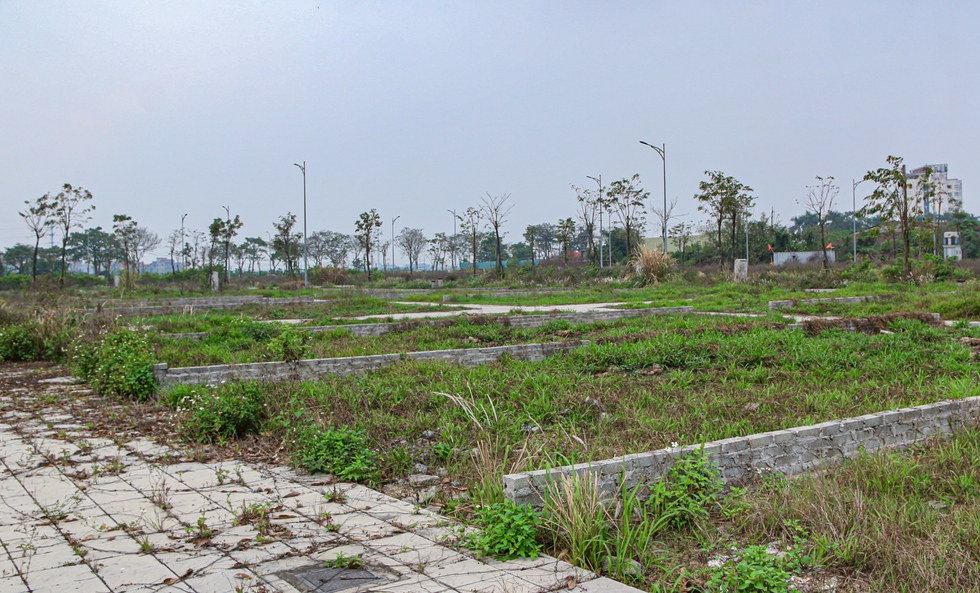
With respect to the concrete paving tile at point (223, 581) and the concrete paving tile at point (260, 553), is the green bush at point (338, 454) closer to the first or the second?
the concrete paving tile at point (260, 553)

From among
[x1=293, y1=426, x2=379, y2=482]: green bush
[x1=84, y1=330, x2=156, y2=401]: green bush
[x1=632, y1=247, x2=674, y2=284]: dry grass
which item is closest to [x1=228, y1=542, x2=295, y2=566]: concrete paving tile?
[x1=293, y1=426, x2=379, y2=482]: green bush

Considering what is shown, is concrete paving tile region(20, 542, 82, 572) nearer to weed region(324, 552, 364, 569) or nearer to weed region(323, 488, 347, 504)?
Answer: weed region(324, 552, 364, 569)

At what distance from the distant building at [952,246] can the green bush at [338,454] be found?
48.6 meters

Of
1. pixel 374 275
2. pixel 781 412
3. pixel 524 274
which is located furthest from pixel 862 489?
pixel 374 275

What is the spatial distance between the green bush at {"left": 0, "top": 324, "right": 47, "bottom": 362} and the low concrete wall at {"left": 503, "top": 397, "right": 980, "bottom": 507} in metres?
11.0

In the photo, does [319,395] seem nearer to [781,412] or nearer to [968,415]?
[781,412]

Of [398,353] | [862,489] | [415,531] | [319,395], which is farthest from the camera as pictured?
[398,353]

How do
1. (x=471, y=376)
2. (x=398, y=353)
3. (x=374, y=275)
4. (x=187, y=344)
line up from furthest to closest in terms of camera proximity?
(x=374, y=275) → (x=187, y=344) → (x=398, y=353) → (x=471, y=376)

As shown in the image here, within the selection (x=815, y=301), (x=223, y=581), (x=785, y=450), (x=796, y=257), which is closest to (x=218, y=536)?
(x=223, y=581)

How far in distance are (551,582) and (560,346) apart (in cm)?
673

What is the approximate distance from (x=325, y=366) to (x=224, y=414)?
255 centimetres

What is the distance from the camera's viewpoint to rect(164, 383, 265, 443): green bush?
590 centimetres

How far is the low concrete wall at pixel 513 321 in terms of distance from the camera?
12.5m

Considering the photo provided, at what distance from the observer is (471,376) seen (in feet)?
24.5
